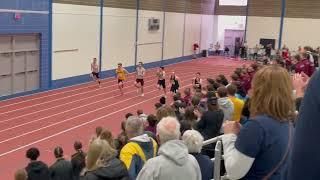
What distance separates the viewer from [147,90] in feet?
77.0

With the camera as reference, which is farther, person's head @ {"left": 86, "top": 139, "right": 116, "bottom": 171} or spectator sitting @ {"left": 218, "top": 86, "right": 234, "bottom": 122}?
spectator sitting @ {"left": 218, "top": 86, "right": 234, "bottom": 122}

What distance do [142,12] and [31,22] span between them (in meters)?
12.2

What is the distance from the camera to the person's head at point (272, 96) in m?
2.87

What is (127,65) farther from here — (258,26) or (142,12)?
(258,26)

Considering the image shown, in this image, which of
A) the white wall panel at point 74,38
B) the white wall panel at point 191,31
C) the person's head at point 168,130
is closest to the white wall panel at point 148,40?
the white wall panel at point 74,38

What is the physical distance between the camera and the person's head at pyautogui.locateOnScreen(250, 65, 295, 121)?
287 cm

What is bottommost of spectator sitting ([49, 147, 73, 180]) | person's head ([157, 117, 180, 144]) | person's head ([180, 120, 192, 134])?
spectator sitting ([49, 147, 73, 180])

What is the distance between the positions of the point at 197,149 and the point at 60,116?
12.7m

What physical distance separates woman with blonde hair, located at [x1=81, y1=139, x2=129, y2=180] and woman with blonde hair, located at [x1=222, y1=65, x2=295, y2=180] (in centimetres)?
171

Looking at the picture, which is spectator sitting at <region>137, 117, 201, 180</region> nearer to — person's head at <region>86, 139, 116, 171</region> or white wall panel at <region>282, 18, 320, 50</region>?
person's head at <region>86, 139, 116, 171</region>

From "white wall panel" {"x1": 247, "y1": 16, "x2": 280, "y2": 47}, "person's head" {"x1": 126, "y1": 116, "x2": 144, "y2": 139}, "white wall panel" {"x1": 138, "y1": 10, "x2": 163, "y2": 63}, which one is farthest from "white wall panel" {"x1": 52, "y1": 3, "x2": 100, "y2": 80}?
"white wall panel" {"x1": 247, "y1": 16, "x2": 280, "y2": 47}

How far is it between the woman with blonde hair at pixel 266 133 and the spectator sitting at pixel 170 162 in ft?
3.10

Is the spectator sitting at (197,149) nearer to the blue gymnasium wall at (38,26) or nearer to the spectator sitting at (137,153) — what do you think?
the spectator sitting at (137,153)

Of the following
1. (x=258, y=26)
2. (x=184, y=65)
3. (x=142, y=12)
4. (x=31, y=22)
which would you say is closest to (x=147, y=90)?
(x=31, y=22)
